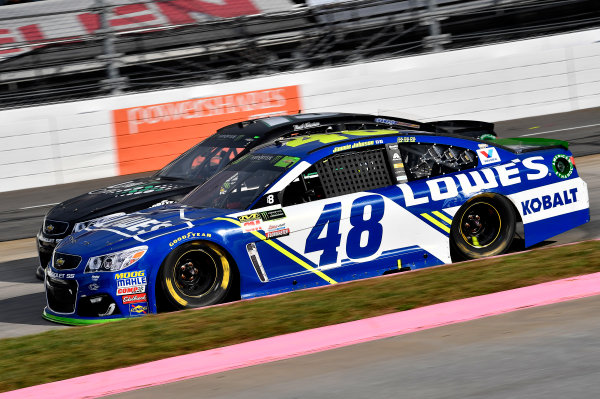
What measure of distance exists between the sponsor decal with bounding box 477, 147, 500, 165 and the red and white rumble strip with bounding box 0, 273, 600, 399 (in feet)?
5.54

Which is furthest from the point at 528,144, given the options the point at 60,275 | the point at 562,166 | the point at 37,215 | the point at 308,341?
the point at 37,215

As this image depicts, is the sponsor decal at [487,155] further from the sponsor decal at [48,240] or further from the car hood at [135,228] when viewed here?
the sponsor decal at [48,240]

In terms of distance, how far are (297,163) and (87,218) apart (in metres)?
2.50

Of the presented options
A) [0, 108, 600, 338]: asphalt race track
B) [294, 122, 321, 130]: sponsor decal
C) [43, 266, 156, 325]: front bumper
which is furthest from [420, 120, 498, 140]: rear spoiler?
[43, 266, 156, 325]: front bumper

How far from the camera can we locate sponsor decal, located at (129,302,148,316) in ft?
22.4

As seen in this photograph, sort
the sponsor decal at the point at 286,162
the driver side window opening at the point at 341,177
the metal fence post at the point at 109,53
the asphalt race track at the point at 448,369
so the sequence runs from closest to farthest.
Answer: the asphalt race track at the point at 448,369
the driver side window opening at the point at 341,177
the sponsor decal at the point at 286,162
the metal fence post at the point at 109,53

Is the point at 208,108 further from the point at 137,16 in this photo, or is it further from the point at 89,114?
the point at 137,16

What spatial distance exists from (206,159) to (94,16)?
1135 centimetres

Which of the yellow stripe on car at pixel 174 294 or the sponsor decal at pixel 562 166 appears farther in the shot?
the sponsor decal at pixel 562 166

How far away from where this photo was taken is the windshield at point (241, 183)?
740 centimetres

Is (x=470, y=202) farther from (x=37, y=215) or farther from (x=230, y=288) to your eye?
(x=37, y=215)

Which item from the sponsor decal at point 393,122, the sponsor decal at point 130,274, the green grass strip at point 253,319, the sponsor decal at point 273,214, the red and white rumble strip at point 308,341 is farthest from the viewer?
the sponsor decal at point 393,122

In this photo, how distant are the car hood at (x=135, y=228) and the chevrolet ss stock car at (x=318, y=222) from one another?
0.06 ft

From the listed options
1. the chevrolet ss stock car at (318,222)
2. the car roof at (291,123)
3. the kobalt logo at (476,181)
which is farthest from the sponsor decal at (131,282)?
the car roof at (291,123)
